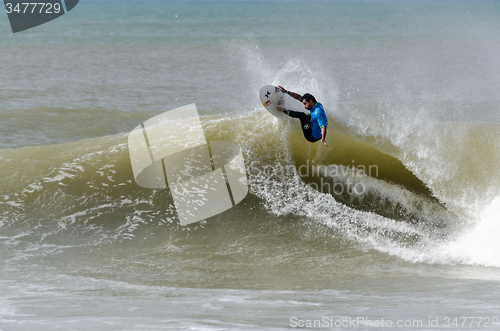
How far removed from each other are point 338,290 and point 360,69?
1588cm

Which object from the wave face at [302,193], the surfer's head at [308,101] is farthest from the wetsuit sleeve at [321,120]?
the wave face at [302,193]

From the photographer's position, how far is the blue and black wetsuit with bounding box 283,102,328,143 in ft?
24.6

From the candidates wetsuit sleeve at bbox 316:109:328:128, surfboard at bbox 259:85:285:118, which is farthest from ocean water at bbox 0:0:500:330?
wetsuit sleeve at bbox 316:109:328:128

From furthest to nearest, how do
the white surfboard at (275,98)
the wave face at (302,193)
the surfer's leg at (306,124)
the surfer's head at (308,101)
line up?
the white surfboard at (275,98) → the surfer's leg at (306,124) → the surfer's head at (308,101) → the wave face at (302,193)

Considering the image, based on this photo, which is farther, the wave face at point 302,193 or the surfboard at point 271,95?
the surfboard at point 271,95

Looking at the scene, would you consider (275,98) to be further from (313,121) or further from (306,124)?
(313,121)

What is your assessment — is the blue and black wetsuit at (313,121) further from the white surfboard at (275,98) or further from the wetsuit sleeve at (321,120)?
the white surfboard at (275,98)

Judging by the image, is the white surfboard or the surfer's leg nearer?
the surfer's leg

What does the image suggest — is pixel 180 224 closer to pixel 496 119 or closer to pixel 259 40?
pixel 496 119

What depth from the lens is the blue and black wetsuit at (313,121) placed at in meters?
7.50

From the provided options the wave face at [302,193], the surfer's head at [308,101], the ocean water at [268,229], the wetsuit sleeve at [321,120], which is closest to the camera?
A: the ocean water at [268,229]

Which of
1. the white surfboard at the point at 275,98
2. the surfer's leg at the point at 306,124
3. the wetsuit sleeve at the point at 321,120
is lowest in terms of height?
the surfer's leg at the point at 306,124

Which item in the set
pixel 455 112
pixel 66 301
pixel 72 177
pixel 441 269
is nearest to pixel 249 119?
pixel 72 177

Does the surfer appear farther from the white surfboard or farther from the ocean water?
the ocean water
